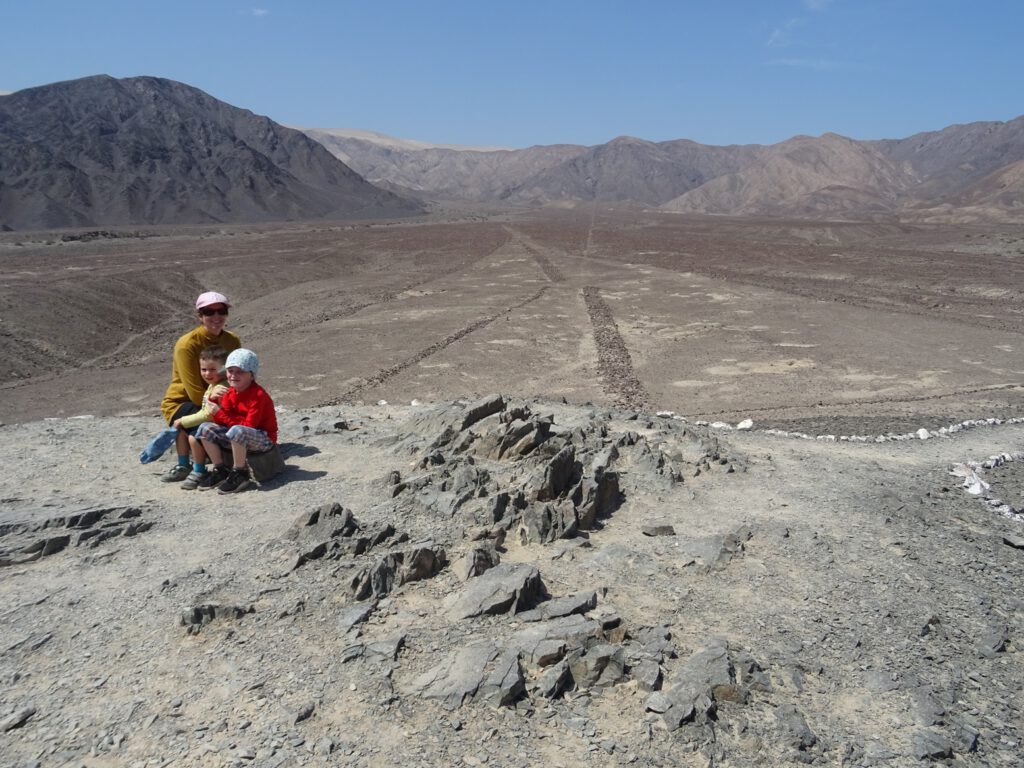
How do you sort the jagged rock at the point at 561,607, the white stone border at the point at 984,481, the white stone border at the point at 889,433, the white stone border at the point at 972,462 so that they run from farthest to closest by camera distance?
the white stone border at the point at 889,433
the white stone border at the point at 972,462
the white stone border at the point at 984,481
the jagged rock at the point at 561,607

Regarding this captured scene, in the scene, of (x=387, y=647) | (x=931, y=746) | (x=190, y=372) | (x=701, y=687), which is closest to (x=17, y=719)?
(x=387, y=647)

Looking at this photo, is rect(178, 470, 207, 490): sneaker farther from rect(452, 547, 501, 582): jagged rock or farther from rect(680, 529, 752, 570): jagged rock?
rect(680, 529, 752, 570): jagged rock

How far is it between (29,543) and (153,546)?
1.00 metres

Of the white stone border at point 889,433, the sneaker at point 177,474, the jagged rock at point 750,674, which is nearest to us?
the jagged rock at point 750,674

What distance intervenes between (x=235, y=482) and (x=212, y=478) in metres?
0.32

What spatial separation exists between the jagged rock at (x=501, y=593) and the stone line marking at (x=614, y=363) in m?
10.5

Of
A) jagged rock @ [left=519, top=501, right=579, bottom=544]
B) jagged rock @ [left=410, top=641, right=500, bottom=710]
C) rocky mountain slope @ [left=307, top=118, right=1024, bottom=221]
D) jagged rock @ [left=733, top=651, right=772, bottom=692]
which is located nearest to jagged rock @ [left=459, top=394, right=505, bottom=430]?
jagged rock @ [left=519, top=501, right=579, bottom=544]

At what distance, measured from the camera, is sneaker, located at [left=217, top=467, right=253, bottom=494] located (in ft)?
24.5

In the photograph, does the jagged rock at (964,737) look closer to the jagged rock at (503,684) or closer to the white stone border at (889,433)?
the jagged rock at (503,684)

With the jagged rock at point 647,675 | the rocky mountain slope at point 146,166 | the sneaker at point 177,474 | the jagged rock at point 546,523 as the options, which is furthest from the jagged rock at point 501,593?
the rocky mountain slope at point 146,166

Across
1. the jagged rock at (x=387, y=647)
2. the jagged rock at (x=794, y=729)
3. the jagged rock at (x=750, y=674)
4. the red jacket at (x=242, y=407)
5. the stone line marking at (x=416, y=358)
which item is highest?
A: the red jacket at (x=242, y=407)

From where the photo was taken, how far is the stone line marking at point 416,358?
17.7 meters

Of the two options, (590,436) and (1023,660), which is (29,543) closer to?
(590,436)

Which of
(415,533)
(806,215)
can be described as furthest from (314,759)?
(806,215)
